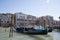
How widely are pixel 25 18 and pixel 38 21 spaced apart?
7.07 feet

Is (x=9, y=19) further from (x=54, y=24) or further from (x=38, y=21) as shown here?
(x=54, y=24)

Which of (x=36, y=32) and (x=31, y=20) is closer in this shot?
(x=36, y=32)

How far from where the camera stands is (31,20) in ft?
39.6

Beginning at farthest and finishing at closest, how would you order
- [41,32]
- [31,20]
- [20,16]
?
→ [20,16]
[31,20]
[41,32]

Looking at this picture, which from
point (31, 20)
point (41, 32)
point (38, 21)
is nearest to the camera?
point (41, 32)

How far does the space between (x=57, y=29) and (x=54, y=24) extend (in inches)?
26.2

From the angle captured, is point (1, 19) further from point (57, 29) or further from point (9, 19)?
point (57, 29)

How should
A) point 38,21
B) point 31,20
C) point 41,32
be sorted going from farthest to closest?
point 31,20, point 38,21, point 41,32

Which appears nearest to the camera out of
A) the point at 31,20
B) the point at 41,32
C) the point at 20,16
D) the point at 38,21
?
the point at 41,32

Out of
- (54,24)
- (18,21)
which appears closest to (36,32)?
(54,24)

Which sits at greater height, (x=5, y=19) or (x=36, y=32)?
(x=5, y=19)

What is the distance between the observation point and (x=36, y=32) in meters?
7.18

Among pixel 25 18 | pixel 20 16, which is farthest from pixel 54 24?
pixel 20 16

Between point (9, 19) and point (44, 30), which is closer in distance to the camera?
point (44, 30)
